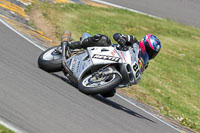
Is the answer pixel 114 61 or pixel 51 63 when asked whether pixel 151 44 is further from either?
pixel 51 63

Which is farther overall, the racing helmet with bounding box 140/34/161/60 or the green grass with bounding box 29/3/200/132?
the green grass with bounding box 29/3/200/132

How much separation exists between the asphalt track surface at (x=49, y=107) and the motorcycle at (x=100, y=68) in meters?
0.22

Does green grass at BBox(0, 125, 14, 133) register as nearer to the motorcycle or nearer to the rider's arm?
the motorcycle

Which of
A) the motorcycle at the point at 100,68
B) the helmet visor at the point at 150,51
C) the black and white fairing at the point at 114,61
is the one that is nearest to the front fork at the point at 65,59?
the motorcycle at the point at 100,68

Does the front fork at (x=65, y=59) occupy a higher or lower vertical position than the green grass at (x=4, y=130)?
lower

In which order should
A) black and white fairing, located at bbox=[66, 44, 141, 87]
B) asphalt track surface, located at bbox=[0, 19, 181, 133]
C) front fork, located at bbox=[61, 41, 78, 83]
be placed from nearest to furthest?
asphalt track surface, located at bbox=[0, 19, 181, 133] < black and white fairing, located at bbox=[66, 44, 141, 87] < front fork, located at bbox=[61, 41, 78, 83]

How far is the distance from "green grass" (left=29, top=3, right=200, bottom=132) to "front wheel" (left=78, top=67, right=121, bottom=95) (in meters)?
2.70

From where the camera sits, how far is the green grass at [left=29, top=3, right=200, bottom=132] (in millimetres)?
10672

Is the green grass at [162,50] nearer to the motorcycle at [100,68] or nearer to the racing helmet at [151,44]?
the racing helmet at [151,44]

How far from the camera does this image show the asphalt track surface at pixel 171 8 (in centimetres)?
1927

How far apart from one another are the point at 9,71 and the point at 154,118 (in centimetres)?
332

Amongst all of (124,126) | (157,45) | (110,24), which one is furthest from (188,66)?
(124,126)

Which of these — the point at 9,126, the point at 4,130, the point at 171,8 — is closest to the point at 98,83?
the point at 9,126

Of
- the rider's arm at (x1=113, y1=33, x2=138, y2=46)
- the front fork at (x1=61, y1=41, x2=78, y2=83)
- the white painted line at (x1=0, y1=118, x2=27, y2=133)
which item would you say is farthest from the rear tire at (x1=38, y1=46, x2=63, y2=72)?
the white painted line at (x1=0, y1=118, x2=27, y2=133)
